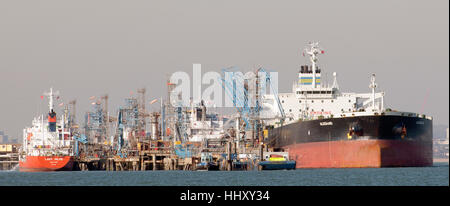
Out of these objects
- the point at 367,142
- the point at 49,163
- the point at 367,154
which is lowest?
the point at 49,163

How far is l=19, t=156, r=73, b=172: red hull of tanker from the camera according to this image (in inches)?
3927

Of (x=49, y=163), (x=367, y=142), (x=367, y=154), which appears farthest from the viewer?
(x=49, y=163)

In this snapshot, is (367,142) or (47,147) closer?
(367,142)

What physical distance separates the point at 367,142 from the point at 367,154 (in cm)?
121

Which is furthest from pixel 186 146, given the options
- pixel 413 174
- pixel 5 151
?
pixel 5 151

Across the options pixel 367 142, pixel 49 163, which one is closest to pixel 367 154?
pixel 367 142

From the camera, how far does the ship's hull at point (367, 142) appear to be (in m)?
74.4

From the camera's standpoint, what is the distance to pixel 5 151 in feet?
475

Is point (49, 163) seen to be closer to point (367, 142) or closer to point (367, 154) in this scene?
point (367, 154)

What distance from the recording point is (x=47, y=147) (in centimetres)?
10512

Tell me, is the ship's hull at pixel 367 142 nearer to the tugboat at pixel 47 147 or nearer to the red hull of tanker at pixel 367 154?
the red hull of tanker at pixel 367 154

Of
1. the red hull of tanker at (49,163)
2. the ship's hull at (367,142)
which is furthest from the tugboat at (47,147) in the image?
the ship's hull at (367,142)
